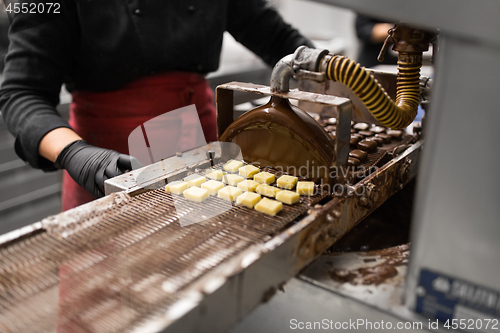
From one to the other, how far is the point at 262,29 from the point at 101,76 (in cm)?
108

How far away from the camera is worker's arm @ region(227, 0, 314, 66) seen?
236 cm

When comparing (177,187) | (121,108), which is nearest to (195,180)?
(177,187)

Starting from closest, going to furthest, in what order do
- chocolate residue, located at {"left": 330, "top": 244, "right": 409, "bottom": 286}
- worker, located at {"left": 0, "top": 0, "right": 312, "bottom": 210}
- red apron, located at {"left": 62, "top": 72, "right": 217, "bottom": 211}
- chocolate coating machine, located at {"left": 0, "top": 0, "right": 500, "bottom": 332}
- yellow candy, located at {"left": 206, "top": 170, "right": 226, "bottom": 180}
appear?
chocolate coating machine, located at {"left": 0, "top": 0, "right": 500, "bottom": 332} < chocolate residue, located at {"left": 330, "top": 244, "right": 409, "bottom": 286} < yellow candy, located at {"left": 206, "top": 170, "right": 226, "bottom": 180} < worker, located at {"left": 0, "top": 0, "right": 312, "bottom": 210} < red apron, located at {"left": 62, "top": 72, "right": 217, "bottom": 211}

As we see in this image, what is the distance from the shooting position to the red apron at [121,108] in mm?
1884

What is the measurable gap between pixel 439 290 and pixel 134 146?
1276mm

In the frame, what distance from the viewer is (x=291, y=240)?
2.98 ft

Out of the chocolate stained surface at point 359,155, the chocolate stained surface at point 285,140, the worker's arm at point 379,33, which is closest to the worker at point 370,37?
the worker's arm at point 379,33

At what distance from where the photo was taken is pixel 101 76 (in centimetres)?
181

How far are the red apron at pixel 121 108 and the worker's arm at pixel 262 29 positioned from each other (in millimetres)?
617

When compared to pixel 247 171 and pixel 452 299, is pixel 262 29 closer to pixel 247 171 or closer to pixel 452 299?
pixel 247 171

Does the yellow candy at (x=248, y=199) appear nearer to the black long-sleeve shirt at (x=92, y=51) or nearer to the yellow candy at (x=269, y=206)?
the yellow candy at (x=269, y=206)

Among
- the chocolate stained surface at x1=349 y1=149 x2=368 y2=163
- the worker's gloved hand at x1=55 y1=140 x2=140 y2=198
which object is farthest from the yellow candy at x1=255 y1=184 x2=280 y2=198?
the worker's gloved hand at x1=55 y1=140 x2=140 y2=198

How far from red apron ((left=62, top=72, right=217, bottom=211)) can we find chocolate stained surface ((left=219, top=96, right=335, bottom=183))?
730 mm

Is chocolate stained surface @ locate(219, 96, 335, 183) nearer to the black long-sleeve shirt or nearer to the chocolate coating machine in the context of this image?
the chocolate coating machine
